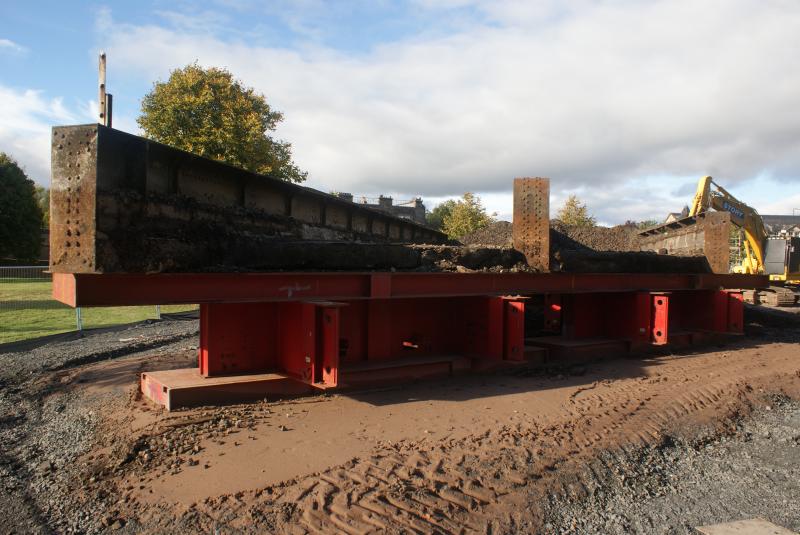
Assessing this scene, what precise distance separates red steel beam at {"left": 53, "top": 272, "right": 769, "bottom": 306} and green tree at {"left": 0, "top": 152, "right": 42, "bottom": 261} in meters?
34.1

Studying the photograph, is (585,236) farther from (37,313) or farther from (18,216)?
(18,216)

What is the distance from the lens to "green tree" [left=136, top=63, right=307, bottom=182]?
1994 centimetres

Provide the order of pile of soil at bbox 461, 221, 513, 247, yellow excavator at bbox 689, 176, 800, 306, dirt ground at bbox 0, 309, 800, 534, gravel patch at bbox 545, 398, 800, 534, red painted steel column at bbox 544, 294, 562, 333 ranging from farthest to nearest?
1. yellow excavator at bbox 689, 176, 800, 306
2. pile of soil at bbox 461, 221, 513, 247
3. red painted steel column at bbox 544, 294, 562, 333
4. gravel patch at bbox 545, 398, 800, 534
5. dirt ground at bbox 0, 309, 800, 534

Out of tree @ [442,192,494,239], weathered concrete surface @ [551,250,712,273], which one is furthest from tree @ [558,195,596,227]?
weathered concrete surface @ [551,250,712,273]

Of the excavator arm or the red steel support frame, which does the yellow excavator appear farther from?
the red steel support frame

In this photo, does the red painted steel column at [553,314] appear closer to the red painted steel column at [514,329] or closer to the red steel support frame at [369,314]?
the red steel support frame at [369,314]

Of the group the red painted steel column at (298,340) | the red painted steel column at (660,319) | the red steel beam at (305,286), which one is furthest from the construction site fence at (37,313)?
the red painted steel column at (660,319)

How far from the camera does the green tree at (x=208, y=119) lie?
19.9m

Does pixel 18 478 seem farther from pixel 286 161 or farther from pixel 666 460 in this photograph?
pixel 286 161

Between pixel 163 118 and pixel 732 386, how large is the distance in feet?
66.2

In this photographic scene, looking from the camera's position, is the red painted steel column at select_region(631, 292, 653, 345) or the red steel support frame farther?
the red painted steel column at select_region(631, 292, 653, 345)

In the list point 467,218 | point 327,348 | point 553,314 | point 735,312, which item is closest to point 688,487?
point 327,348

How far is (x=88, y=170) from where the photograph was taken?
184 inches

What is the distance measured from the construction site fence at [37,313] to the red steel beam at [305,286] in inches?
325
